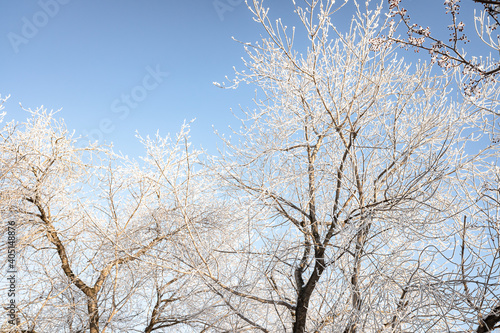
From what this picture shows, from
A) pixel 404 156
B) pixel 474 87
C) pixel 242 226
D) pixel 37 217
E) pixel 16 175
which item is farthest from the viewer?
pixel 37 217

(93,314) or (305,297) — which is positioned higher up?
(93,314)

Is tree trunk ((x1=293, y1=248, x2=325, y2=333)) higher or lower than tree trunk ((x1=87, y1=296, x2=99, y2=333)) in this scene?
lower

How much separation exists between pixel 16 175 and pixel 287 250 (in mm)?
3870

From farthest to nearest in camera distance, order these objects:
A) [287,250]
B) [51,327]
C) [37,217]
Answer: [51,327]
[37,217]
[287,250]

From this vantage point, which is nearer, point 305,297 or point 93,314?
point 305,297

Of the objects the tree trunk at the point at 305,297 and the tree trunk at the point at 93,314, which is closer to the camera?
the tree trunk at the point at 305,297

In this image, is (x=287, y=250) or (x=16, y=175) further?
(x=16, y=175)

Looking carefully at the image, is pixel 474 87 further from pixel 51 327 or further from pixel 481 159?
pixel 51 327

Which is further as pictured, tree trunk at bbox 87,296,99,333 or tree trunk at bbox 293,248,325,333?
tree trunk at bbox 87,296,99,333

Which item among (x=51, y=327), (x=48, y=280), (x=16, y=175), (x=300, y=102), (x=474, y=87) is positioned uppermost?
(x=16, y=175)

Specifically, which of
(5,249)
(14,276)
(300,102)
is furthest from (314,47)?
(14,276)

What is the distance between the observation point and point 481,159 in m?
4.32

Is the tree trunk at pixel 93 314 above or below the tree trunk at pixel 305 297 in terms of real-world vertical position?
above

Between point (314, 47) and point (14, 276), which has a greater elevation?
point (314, 47)
